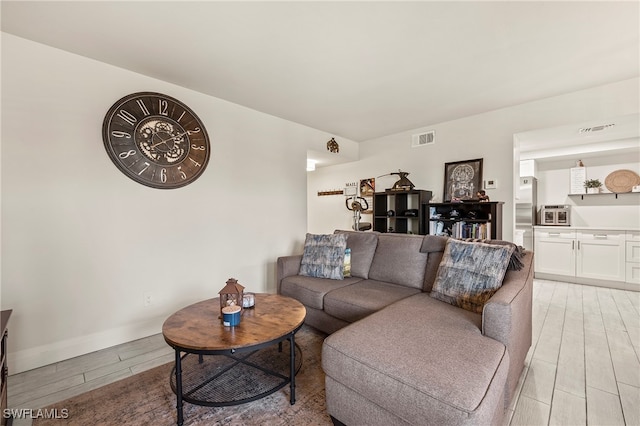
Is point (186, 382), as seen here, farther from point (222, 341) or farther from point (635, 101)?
point (635, 101)

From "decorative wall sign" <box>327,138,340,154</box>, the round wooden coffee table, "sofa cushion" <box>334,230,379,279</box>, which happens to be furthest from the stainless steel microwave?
the round wooden coffee table

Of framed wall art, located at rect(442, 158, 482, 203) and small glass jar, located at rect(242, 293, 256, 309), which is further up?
framed wall art, located at rect(442, 158, 482, 203)

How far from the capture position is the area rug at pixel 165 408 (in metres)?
1.47

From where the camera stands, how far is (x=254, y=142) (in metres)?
3.37

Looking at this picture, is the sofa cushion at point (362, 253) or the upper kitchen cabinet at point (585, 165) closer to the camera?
the sofa cushion at point (362, 253)

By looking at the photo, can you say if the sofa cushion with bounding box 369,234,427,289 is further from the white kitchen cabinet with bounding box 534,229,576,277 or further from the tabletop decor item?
the tabletop decor item

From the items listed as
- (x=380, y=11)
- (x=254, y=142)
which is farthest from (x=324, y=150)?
(x=380, y=11)

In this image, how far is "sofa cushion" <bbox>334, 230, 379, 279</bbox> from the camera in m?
2.75

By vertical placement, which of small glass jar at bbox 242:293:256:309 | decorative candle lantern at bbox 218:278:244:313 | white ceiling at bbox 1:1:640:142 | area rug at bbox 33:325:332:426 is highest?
white ceiling at bbox 1:1:640:142

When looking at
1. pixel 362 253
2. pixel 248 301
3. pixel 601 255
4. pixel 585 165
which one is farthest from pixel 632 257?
pixel 248 301

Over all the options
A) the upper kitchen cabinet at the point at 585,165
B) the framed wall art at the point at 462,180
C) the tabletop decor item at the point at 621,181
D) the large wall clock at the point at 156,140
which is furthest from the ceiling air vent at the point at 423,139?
the tabletop decor item at the point at 621,181

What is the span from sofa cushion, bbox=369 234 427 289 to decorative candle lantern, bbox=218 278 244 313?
1.41 m

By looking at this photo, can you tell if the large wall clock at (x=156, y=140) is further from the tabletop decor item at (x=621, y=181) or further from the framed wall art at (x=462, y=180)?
the tabletop decor item at (x=621, y=181)

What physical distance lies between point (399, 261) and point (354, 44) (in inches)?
71.9
